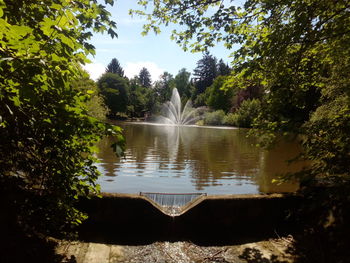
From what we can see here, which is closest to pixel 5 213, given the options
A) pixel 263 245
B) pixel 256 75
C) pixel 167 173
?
pixel 263 245

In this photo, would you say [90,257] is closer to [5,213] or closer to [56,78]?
[5,213]

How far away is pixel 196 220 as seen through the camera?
4.61 metres

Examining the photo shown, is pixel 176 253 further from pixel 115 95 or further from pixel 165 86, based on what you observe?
pixel 165 86

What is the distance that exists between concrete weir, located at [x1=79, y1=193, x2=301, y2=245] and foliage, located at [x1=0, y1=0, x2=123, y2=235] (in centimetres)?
138

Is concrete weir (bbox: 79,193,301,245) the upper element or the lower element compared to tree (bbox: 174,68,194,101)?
lower

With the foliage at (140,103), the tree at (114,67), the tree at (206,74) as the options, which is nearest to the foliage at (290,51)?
Result: the foliage at (140,103)

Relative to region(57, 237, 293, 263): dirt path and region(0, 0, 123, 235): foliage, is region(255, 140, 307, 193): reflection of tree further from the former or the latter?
region(0, 0, 123, 235): foliage

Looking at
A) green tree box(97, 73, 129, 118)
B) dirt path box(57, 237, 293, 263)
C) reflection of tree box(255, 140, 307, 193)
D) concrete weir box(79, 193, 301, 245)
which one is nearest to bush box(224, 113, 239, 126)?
green tree box(97, 73, 129, 118)

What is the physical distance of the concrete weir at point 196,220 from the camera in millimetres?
4355

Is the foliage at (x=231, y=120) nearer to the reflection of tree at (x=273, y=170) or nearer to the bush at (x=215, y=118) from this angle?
the bush at (x=215, y=118)

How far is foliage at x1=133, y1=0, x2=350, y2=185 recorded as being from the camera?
302cm

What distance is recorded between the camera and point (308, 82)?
4047 millimetres

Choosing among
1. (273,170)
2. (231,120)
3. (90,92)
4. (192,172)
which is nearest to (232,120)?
(231,120)

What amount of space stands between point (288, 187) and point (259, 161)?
5385mm
